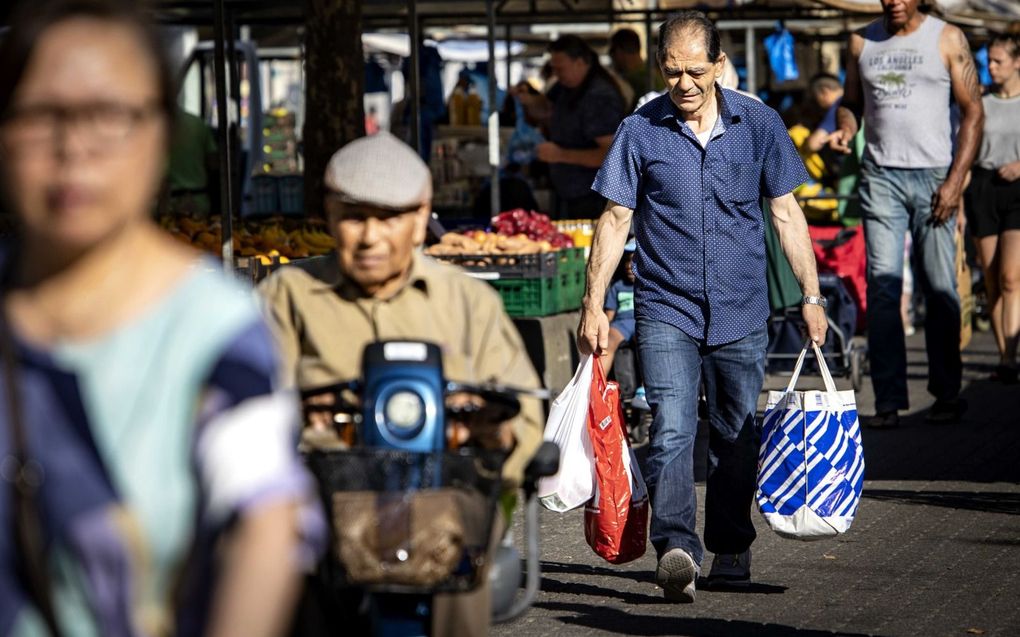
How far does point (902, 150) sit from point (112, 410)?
8.87 metres

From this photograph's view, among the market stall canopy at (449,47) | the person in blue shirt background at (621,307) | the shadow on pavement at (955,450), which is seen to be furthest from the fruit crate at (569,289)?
the market stall canopy at (449,47)

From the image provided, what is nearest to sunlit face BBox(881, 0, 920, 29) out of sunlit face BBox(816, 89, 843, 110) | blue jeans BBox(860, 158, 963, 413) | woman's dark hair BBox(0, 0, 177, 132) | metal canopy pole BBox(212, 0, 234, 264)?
blue jeans BBox(860, 158, 963, 413)

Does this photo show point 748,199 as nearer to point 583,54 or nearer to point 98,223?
point 98,223

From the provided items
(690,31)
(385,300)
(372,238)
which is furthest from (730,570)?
(372,238)

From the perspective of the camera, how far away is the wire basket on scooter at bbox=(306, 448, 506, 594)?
11.4ft

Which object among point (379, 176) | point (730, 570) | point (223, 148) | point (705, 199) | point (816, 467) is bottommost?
point (730, 570)

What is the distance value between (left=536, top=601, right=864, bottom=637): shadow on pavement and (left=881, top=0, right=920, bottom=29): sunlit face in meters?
5.13

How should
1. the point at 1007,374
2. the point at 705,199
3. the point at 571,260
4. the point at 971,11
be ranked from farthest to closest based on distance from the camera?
the point at 971,11, the point at 1007,374, the point at 571,260, the point at 705,199

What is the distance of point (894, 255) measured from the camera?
10.7m

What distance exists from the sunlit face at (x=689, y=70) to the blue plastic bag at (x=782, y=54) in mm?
14854

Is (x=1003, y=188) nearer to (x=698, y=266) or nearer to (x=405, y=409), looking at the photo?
(x=698, y=266)

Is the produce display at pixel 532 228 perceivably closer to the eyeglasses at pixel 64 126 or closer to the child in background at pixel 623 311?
the child in background at pixel 623 311

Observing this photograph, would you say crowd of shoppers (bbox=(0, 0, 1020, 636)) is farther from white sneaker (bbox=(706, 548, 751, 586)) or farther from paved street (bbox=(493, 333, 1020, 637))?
paved street (bbox=(493, 333, 1020, 637))

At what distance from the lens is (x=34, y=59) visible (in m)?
2.38
